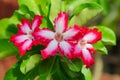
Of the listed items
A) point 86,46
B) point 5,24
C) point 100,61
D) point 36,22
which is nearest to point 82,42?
point 86,46

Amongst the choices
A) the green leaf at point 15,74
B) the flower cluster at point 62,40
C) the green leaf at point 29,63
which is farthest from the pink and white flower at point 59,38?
the green leaf at point 15,74

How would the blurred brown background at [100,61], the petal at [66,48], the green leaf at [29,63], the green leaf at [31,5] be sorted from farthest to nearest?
the blurred brown background at [100,61]
the green leaf at [31,5]
the green leaf at [29,63]
the petal at [66,48]

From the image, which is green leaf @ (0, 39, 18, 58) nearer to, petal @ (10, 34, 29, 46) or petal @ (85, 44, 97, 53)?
petal @ (10, 34, 29, 46)

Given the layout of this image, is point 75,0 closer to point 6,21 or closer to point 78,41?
point 6,21

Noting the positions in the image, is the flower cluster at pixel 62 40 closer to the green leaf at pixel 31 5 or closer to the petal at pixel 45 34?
the petal at pixel 45 34

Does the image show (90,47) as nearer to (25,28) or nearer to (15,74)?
(25,28)

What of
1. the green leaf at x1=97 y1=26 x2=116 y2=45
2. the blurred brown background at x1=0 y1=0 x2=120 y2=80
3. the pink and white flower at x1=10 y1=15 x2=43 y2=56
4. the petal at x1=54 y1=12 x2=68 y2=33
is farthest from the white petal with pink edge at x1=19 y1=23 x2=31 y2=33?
the blurred brown background at x1=0 y1=0 x2=120 y2=80
